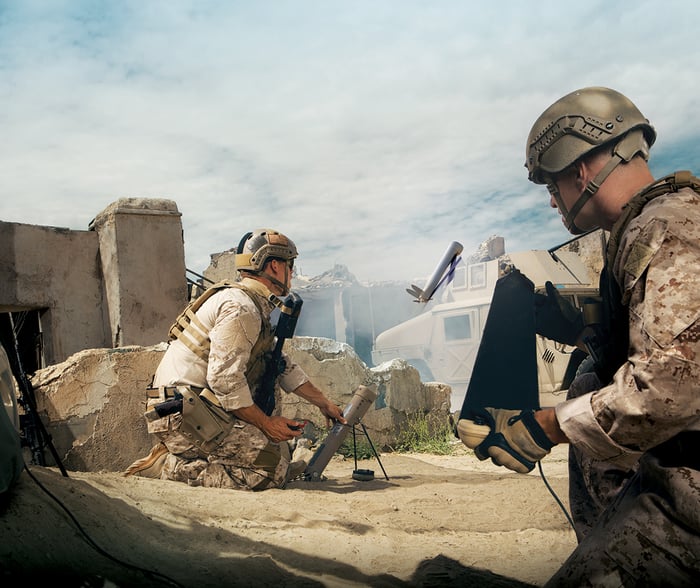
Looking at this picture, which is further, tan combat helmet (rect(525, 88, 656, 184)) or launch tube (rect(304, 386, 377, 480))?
launch tube (rect(304, 386, 377, 480))

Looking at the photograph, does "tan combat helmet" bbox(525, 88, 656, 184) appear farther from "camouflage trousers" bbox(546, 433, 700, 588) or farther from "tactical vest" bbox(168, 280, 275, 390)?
"tactical vest" bbox(168, 280, 275, 390)

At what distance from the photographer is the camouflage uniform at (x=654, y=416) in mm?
1521

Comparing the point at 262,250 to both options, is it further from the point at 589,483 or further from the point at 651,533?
the point at 651,533

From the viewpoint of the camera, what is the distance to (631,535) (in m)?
1.62

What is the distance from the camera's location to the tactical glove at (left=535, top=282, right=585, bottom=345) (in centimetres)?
275

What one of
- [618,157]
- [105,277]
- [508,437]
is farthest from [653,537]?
[105,277]

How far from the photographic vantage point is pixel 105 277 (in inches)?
238

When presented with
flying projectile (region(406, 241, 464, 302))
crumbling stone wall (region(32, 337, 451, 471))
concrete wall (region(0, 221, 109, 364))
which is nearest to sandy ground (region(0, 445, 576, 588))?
crumbling stone wall (region(32, 337, 451, 471))

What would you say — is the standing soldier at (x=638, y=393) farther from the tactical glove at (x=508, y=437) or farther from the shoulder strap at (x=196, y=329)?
the shoulder strap at (x=196, y=329)

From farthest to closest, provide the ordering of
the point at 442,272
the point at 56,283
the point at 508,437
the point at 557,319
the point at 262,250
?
the point at 56,283 < the point at 262,250 < the point at 442,272 < the point at 557,319 < the point at 508,437

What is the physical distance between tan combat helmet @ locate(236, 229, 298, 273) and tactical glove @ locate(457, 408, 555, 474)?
281 cm

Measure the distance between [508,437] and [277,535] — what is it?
167 centimetres

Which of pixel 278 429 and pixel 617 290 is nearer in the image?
pixel 617 290

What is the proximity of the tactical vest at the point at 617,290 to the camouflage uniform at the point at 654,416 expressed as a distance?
29 millimetres
